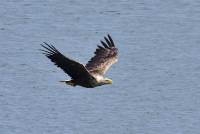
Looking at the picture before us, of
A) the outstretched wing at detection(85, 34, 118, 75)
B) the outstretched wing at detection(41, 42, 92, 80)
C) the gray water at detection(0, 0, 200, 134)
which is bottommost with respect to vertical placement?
the gray water at detection(0, 0, 200, 134)

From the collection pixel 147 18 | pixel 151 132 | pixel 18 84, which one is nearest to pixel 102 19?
pixel 147 18

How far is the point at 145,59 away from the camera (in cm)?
2991

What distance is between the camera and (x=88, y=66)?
23688 millimetres

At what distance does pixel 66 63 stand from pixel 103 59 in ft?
7.54

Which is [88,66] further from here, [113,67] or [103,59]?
Answer: [113,67]

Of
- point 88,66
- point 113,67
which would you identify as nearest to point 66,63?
point 88,66

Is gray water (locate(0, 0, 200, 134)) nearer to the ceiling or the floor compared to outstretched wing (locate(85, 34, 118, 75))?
nearer to the floor

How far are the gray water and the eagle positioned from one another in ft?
7.70

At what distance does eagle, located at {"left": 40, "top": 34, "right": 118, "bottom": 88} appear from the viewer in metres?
21.6

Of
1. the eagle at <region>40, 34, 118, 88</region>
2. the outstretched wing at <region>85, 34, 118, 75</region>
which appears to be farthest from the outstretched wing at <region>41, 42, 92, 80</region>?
the outstretched wing at <region>85, 34, 118, 75</region>

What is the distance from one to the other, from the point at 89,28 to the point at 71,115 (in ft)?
18.5

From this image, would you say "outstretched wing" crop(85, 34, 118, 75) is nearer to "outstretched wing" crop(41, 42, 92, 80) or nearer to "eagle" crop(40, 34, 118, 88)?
"eagle" crop(40, 34, 118, 88)

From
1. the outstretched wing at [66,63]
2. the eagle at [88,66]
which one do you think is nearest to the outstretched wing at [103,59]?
the eagle at [88,66]

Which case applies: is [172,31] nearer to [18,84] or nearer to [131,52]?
[131,52]
